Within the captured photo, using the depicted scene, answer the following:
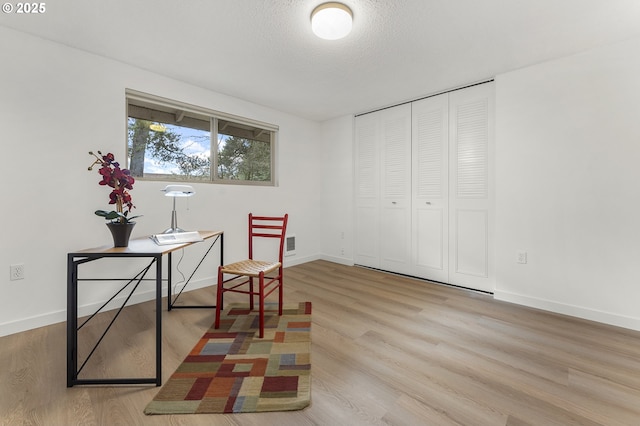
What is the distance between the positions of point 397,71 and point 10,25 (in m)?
3.25

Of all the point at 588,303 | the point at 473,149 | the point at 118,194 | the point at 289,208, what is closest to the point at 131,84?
the point at 118,194

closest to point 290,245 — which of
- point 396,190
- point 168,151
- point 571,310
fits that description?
point 396,190

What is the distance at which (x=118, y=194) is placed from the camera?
184 centimetres

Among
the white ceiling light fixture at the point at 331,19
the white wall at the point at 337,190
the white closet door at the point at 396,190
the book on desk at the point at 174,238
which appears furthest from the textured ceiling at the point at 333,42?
the book on desk at the point at 174,238

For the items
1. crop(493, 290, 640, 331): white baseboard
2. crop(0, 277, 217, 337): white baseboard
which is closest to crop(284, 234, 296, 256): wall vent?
crop(0, 277, 217, 337): white baseboard

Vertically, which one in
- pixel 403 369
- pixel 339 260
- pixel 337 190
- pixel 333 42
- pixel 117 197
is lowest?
pixel 403 369

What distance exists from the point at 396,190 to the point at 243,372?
2.95 m

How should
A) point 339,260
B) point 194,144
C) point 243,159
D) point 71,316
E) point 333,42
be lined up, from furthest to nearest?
point 339,260
point 243,159
point 194,144
point 333,42
point 71,316

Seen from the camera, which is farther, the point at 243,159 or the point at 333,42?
the point at 243,159

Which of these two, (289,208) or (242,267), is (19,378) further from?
(289,208)

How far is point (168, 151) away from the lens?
119 inches

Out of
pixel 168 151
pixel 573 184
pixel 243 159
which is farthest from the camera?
pixel 243 159

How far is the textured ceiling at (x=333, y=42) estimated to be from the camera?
1873mm

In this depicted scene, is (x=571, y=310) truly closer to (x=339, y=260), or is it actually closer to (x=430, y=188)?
(x=430, y=188)
